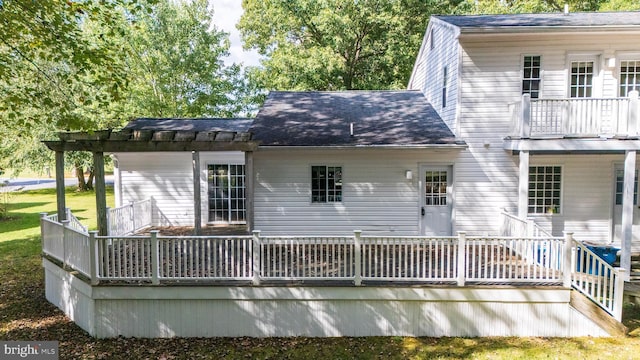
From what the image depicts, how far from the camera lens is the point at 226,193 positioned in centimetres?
1339

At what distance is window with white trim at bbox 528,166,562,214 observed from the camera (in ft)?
35.5

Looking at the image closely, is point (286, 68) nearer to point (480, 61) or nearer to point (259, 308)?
point (480, 61)

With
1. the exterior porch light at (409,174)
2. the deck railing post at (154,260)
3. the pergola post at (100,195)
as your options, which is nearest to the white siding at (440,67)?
the exterior porch light at (409,174)

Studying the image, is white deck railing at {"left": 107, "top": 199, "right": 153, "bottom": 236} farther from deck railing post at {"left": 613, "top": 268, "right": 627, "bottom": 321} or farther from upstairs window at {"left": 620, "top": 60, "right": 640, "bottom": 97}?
upstairs window at {"left": 620, "top": 60, "right": 640, "bottom": 97}

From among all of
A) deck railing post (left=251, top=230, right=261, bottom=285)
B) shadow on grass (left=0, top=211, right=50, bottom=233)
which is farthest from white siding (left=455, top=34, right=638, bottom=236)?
shadow on grass (left=0, top=211, right=50, bottom=233)

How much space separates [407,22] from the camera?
21.8 metres

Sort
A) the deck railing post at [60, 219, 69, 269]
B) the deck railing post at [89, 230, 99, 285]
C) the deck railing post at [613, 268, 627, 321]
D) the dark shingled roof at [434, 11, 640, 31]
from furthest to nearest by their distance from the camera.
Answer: the dark shingled roof at [434, 11, 640, 31]
the deck railing post at [60, 219, 69, 269]
the deck railing post at [89, 230, 99, 285]
the deck railing post at [613, 268, 627, 321]

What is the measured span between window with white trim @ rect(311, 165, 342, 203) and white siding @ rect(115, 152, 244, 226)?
3471 millimetres

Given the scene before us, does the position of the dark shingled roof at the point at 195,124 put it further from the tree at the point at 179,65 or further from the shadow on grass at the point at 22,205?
the shadow on grass at the point at 22,205

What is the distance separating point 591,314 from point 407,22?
18.4 meters

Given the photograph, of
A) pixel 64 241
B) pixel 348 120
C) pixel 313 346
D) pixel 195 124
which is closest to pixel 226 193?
pixel 195 124

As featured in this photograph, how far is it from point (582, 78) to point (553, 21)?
1742mm

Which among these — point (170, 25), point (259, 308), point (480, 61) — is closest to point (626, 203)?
point (480, 61)

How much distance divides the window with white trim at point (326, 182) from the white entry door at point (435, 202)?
224 centimetres
